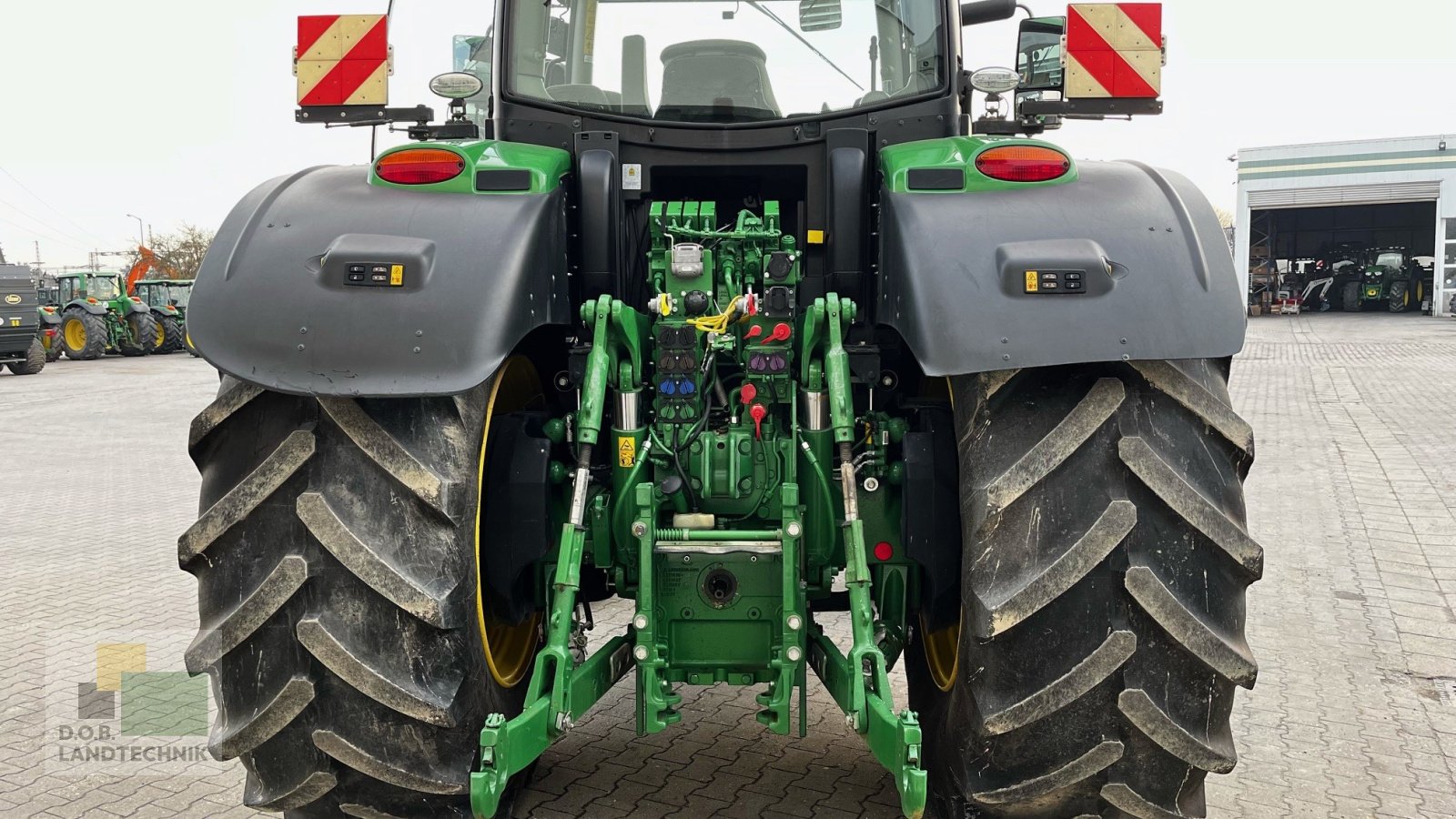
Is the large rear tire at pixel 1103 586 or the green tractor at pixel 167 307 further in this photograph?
the green tractor at pixel 167 307

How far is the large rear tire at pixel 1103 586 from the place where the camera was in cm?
283

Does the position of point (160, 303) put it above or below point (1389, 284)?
below

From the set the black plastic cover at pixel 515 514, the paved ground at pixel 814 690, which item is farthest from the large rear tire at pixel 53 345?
the black plastic cover at pixel 515 514

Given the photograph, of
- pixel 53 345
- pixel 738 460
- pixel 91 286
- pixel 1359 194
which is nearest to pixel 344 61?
pixel 738 460

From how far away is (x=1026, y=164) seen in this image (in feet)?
10.9

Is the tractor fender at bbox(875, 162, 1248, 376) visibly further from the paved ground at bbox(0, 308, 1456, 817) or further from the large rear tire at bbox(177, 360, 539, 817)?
the paved ground at bbox(0, 308, 1456, 817)

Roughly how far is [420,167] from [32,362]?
2683 cm

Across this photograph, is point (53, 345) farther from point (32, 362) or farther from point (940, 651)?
point (940, 651)

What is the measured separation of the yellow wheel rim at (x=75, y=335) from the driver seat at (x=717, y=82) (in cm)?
3167

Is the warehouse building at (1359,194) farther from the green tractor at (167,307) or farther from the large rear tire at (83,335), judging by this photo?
the large rear tire at (83,335)

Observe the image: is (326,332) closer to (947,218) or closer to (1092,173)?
(947,218)

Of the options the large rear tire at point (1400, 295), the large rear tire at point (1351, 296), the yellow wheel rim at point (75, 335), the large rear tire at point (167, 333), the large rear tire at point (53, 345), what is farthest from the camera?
the large rear tire at point (1351, 296)

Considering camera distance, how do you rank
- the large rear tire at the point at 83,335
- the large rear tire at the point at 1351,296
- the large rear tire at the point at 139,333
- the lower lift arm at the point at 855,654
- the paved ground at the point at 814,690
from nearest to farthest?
the lower lift arm at the point at 855,654, the paved ground at the point at 814,690, the large rear tire at the point at 83,335, the large rear tire at the point at 139,333, the large rear tire at the point at 1351,296

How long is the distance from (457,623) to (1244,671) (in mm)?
1790
